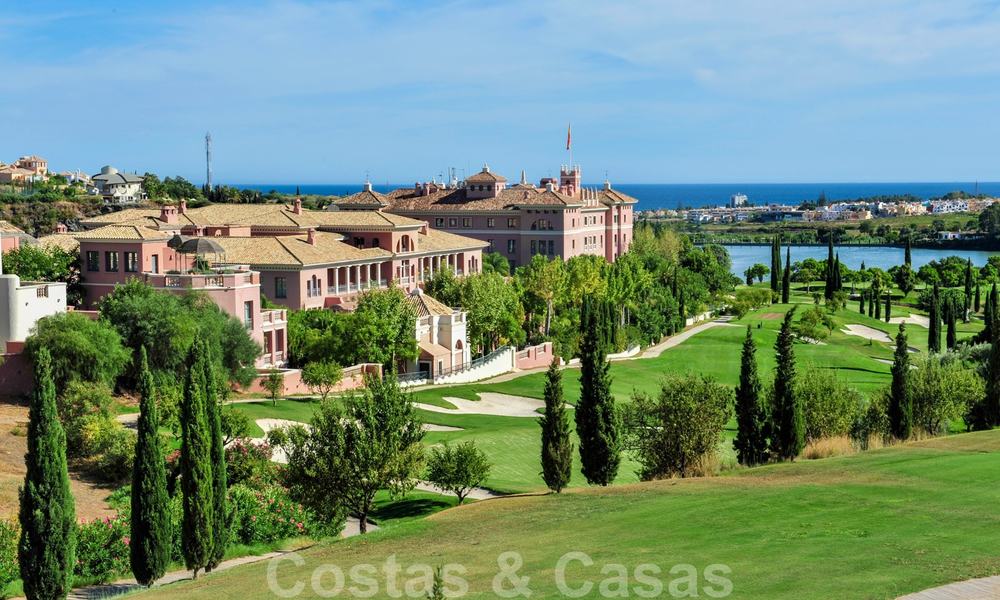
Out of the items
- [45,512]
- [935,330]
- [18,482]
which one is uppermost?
[45,512]

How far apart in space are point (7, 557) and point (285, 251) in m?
42.6

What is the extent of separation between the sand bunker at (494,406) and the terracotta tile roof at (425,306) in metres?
6.36

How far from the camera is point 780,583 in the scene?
18.7 metres

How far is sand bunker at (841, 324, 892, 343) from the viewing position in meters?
93.2

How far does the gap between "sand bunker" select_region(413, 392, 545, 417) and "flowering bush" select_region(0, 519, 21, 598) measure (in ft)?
85.1

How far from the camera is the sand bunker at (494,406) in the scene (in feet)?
178

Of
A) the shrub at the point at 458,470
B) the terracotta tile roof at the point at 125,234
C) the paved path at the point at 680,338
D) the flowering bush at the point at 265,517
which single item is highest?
the terracotta tile roof at the point at 125,234

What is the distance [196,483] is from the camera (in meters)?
26.8

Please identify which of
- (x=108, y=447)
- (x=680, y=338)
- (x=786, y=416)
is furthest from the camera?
(x=680, y=338)

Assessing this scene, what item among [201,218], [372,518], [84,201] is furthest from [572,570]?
[84,201]

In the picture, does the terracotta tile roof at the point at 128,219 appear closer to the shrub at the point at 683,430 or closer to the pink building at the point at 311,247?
the pink building at the point at 311,247

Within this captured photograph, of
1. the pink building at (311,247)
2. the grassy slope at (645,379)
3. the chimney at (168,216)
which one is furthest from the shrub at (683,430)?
the chimney at (168,216)

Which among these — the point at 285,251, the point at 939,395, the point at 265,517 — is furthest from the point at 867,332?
the point at 265,517

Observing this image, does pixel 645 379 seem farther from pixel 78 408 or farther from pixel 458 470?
pixel 78 408
